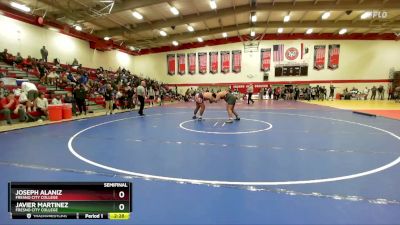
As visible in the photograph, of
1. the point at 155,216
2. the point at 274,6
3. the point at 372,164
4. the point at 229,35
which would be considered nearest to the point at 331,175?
the point at 372,164

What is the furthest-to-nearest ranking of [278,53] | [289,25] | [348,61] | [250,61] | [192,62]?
[192,62] → [250,61] → [278,53] → [348,61] → [289,25]

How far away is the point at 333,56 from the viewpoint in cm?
2769

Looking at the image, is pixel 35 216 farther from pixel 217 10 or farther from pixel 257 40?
pixel 257 40

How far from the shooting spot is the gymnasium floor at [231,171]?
261 cm

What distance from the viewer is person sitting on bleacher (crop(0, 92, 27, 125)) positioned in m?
8.96

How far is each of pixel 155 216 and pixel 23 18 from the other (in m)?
20.6

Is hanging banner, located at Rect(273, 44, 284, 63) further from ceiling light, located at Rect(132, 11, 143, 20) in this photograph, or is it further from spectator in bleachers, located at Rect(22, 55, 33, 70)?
spectator in bleachers, located at Rect(22, 55, 33, 70)

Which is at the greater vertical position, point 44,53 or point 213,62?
point 213,62

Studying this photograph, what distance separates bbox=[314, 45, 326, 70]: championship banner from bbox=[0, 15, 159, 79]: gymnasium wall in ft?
75.9

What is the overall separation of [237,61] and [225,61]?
4.74 ft

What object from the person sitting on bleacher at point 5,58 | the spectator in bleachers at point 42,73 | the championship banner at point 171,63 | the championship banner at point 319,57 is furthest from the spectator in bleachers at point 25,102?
the championship banner at point 319,57

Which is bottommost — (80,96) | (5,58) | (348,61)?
(80,96)
